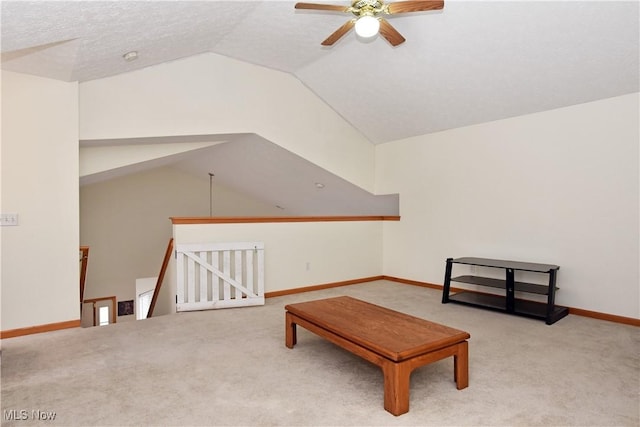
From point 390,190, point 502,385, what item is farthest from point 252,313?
point 390,190

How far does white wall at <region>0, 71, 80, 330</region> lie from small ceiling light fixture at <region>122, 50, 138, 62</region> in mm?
609

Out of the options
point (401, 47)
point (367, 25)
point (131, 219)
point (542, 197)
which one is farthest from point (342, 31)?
point (131, 219)

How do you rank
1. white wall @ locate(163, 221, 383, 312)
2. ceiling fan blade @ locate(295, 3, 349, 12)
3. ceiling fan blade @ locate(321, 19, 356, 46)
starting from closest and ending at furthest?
ceiling fan blade @ locate(295, 3, 349, 12), ceiling fan blade @ locate(321, 19, 356, 46), white wall @ locate(163, 221, 383, 312)

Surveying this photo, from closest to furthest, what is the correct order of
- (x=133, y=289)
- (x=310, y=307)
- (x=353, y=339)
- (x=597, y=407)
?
1. (x=597, y=407)
2. (x=353, y=339)
3. (x=310, y=307)
4. (x=133, y=289)

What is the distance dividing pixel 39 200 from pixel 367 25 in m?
3.33

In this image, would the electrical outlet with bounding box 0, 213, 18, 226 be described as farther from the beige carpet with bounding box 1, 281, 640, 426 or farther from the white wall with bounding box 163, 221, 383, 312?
the white wall with bounding box 163, 221, 383, 312

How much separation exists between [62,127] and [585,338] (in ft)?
17.1

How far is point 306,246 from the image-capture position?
5.42 m

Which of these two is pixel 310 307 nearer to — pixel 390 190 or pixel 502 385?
pixel 502 385

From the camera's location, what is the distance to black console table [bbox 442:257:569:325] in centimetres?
388

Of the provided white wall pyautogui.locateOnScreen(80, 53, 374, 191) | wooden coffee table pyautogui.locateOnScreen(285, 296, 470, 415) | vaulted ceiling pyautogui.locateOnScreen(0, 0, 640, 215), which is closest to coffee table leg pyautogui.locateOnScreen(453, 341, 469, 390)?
wooden coffee table pyautogui.locateOnScreen(285, 296, 470, 415)

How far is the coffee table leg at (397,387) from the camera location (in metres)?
2.14

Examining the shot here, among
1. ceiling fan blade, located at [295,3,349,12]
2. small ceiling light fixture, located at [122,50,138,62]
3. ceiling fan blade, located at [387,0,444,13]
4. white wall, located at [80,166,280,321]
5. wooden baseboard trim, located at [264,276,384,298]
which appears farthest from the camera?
white wall, located at [80,166,280,321]

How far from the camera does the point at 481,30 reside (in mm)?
3541
